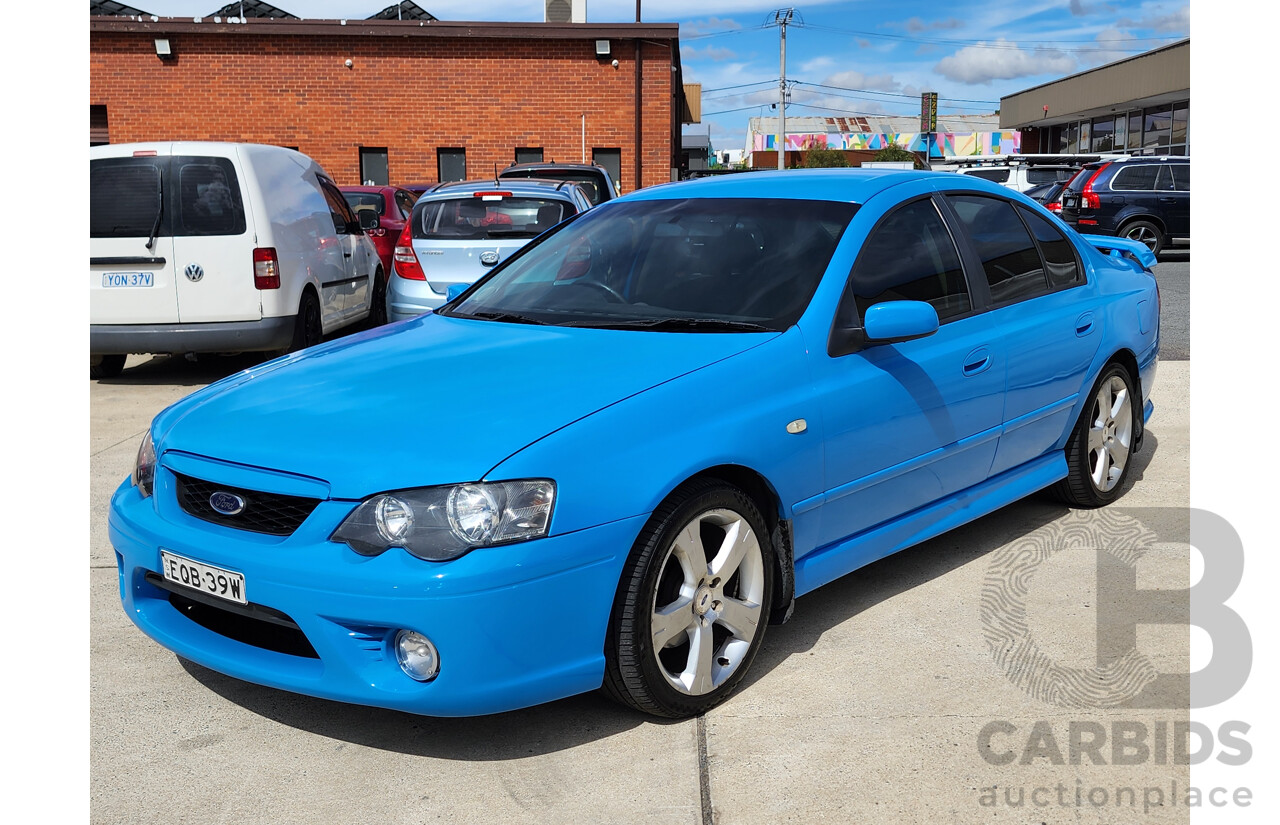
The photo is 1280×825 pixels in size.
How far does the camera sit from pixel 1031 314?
4.62 metres

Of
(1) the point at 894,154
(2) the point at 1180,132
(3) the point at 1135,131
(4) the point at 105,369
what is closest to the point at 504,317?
(4) the point at 105,369

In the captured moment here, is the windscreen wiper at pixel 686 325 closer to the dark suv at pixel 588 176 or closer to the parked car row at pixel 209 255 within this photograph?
the parked car row at pixel 209 255

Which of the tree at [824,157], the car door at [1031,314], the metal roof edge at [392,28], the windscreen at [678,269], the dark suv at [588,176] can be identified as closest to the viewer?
the windscreen at [678,269]

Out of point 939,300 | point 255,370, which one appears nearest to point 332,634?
point 255,370

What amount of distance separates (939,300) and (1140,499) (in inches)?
78.6

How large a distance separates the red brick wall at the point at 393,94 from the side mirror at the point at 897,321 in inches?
874

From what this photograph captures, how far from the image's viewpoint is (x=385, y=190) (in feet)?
48.9

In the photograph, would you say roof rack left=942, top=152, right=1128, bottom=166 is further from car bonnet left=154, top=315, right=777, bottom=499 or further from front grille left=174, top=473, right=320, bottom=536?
front grille left=174, top=473, right=320, bottom=536

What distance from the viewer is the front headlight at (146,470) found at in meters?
3.41

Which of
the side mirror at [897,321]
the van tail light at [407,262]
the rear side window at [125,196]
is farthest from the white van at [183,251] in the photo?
the side mirror at [897,321]

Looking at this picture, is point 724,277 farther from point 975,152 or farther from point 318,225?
point 975,152

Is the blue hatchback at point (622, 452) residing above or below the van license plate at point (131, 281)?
below

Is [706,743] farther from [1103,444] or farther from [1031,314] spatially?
[1103,444]

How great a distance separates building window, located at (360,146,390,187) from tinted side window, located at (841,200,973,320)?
2318 centimetres
